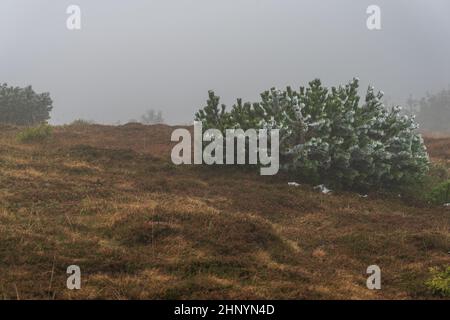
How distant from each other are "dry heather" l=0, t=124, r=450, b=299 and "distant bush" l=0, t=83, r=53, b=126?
1622cm

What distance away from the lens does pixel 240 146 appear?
18.0 metres

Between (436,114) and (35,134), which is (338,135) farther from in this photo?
(436,114)

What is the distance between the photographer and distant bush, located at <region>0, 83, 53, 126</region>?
3403 cm

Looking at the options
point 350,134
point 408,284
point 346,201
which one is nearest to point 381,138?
point 350,134

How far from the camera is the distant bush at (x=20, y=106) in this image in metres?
34.0

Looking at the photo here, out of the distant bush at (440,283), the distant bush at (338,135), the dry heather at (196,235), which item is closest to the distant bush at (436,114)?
the distant bush at (338,135)

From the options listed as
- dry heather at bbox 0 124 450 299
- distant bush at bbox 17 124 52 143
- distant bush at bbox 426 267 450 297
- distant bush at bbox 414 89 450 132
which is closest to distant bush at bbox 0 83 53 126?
distant bush at bbox 17 124 52 143

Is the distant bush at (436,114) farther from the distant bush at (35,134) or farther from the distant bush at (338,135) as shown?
the distant bush at (35,134)

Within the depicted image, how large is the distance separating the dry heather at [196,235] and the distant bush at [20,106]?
16216 millimetres

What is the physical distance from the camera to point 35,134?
22953mm

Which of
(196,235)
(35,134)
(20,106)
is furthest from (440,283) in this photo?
(20,106)

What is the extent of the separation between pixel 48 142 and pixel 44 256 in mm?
14344

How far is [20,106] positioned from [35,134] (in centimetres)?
1301
